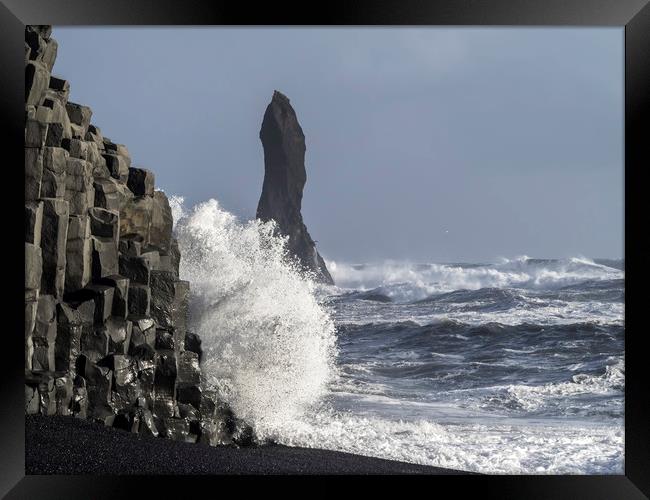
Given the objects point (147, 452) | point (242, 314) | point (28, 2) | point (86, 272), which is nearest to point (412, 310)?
point (242, 314)

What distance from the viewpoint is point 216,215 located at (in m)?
11.6

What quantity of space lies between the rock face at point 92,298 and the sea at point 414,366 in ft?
2.89

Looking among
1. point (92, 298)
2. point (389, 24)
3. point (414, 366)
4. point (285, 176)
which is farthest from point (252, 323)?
point (285, 176)

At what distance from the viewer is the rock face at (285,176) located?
23.8 metres

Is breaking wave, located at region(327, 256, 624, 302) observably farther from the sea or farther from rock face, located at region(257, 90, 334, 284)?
rock face, located at region(257, 90, 334, 284)

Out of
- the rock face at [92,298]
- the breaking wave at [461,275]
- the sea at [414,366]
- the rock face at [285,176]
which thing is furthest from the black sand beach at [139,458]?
the rock face at [285,176]

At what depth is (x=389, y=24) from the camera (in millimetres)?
4695

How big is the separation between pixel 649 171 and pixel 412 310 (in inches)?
607

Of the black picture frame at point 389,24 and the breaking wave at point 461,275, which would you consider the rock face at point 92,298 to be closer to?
the black picture frame at point 389,24

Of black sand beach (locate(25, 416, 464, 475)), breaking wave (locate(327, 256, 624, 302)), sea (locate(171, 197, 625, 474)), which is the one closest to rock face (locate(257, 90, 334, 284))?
breaking wave (locate(327, 256, 624, 302))

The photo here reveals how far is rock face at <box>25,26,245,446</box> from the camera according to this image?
671cm

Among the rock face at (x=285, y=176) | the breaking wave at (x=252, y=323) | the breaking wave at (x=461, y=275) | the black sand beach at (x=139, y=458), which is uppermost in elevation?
the rock face at (x=285, y=176)

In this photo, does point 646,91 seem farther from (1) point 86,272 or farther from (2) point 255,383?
(2) point 255,383

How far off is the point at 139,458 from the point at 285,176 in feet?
65.9
